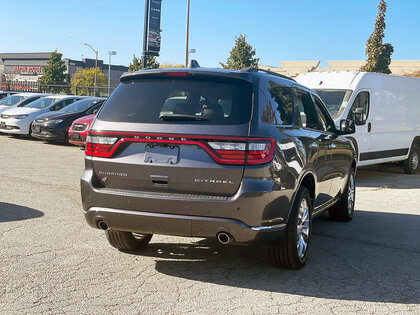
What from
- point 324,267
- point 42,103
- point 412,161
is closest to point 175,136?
point 324,267

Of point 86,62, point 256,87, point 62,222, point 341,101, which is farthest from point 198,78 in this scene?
point 86,62

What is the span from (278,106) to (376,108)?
327 inches

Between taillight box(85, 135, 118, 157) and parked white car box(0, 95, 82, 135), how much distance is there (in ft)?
48.3

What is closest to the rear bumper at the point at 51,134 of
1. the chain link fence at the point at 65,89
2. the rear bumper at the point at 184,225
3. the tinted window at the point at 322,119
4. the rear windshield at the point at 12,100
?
the rear windshield at the point at 12,100

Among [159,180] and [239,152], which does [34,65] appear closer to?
[159,180]

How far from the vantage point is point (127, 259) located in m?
5.32

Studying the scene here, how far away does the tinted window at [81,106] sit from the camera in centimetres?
1839

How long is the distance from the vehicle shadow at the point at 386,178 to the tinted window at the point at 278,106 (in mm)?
7160

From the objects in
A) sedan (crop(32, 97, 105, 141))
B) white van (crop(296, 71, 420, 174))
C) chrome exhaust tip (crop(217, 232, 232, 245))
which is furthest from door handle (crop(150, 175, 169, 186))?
sedan (crop(32, 97, 105, 141))

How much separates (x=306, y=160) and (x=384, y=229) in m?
2.61

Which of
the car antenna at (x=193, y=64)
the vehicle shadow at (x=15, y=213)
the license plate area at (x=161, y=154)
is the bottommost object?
the vehicle shadow at (x=15, y=213)

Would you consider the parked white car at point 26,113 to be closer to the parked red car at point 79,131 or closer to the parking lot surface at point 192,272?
the parked red car at point 79,131

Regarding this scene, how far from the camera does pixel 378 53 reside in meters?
66.6

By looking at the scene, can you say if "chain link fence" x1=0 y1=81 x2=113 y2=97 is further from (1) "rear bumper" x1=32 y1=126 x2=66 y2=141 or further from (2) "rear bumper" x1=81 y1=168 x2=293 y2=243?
(2) "rear bumper" x1=81 y1=168 x2=293 y2=243
